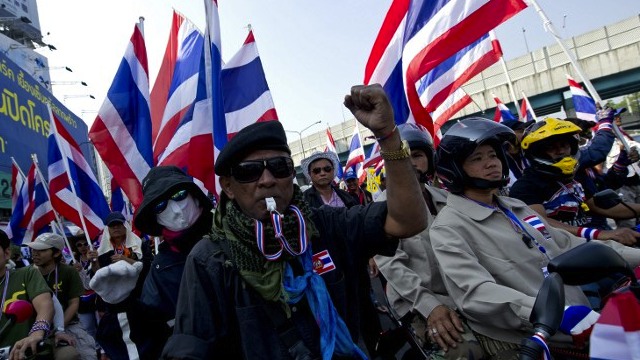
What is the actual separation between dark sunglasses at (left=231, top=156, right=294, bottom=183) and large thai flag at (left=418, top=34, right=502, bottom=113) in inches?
149

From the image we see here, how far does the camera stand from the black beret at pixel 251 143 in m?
2.12

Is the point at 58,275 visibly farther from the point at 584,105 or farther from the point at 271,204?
the point at 584,105

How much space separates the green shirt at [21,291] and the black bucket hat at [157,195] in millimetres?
1754

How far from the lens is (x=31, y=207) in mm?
8594

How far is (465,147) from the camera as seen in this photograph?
112 inches

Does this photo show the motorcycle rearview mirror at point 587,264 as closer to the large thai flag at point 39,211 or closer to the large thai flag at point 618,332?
the large thai flag at point 618,332

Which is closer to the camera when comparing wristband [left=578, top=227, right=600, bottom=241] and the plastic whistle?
the plastic whistle

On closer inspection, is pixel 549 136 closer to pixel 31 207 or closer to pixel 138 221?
pixel 138 221

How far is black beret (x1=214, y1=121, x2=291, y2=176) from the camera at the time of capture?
212 cm

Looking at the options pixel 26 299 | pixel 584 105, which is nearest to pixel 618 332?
pixel 26 299

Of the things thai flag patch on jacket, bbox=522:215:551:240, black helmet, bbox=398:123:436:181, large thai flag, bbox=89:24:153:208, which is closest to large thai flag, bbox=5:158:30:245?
large thai flag, bbox=89:24:153:208

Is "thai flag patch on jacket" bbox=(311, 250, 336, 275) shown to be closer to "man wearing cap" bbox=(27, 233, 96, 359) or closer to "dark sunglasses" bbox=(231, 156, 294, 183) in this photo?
"dark sunglasses" bbox=(231, 156, 294, 183)

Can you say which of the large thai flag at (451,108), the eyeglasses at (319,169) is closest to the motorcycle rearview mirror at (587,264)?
the eyeglasses at (319,169)

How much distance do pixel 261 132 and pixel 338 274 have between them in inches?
Answer: 30.1
